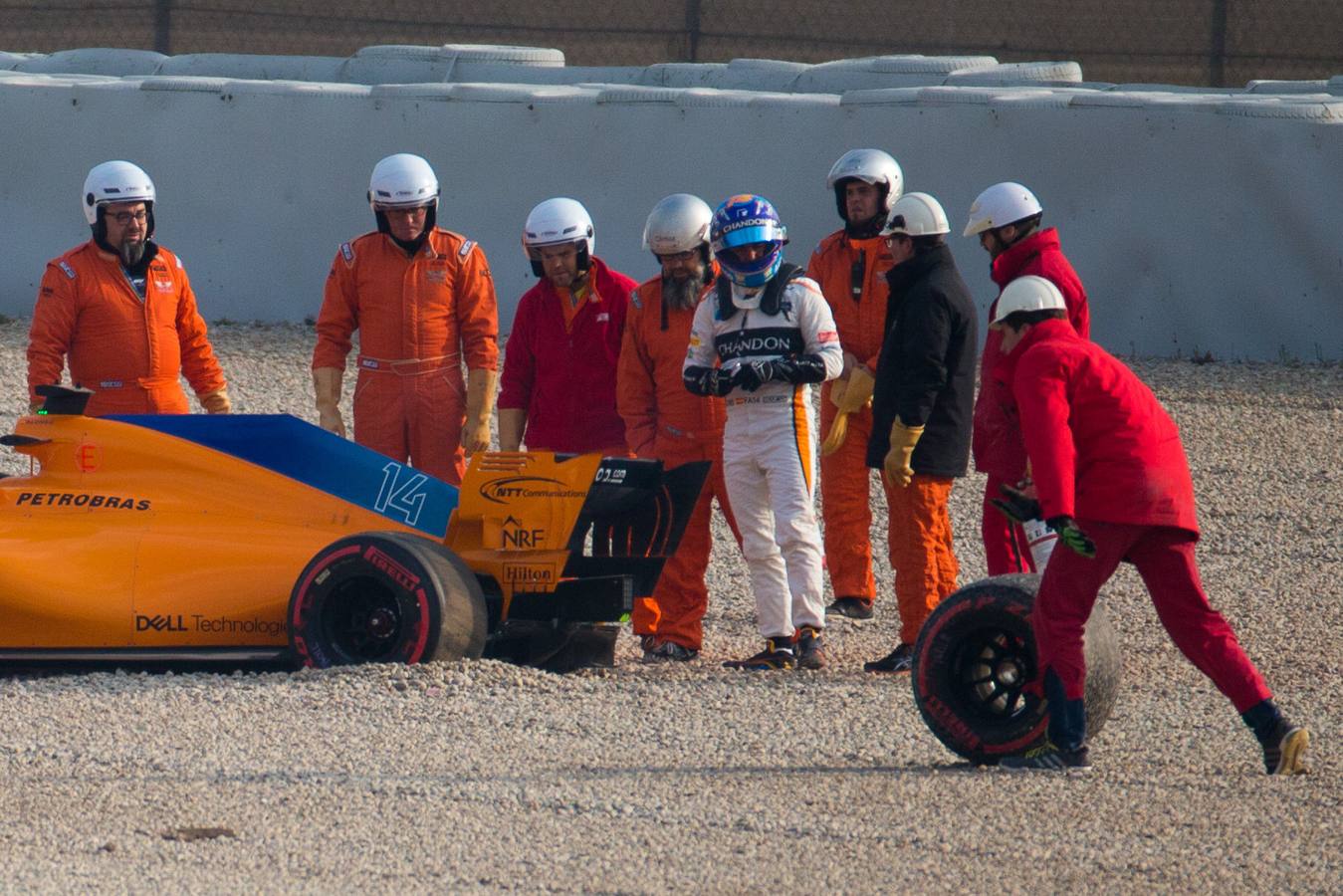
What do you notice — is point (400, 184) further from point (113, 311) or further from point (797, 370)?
point (797, 370)

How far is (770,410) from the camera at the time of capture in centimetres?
752

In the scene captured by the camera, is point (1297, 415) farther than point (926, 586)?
Yes

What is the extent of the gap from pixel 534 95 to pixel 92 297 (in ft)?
17.4

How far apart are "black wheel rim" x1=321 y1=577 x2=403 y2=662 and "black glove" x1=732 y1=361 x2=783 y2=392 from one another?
1.52m

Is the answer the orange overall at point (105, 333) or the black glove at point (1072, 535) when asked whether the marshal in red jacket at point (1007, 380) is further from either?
the orange overall at point (105, 333)

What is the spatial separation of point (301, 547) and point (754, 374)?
181 centimetres

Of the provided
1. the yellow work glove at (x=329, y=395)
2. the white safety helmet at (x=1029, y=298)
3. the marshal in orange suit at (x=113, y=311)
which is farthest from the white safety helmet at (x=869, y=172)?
the marshal in orange suit at (x=113, y=311)

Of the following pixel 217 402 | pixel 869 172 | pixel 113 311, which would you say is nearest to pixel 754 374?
pixel 869 172

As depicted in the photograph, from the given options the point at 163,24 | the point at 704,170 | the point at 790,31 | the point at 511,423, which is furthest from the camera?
the point at 790,31

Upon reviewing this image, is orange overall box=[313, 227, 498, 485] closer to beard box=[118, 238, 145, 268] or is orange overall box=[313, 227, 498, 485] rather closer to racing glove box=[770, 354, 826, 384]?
beard box=[118, 238, 145, 268]

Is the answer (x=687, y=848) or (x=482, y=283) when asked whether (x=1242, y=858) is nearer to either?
(x=687, y=848)

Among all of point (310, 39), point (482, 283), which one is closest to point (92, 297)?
point (482, 283)

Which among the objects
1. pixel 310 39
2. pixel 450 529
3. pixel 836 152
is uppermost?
pixel 310 39

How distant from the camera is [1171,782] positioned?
18.7 feet
